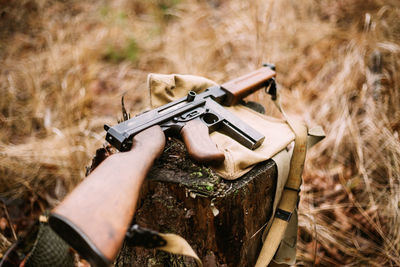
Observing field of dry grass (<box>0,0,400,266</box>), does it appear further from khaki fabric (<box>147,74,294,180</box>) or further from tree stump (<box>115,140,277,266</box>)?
tree stump (<box>115,140,277,266</box>)

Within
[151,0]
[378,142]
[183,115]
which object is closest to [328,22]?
[378,142]

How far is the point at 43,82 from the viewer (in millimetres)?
3697

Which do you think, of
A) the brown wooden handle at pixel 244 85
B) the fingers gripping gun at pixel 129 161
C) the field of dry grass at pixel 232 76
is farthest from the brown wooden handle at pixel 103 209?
the brown wooden handle at pixel 244 85

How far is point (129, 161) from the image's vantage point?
120 centimetres

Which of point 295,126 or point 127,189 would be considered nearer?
point 127,189

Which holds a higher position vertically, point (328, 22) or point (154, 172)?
point (328, 22)

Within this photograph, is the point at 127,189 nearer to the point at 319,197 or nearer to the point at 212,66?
the point at 319,197

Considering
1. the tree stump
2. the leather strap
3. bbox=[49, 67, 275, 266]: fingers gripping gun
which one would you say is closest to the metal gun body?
bbox=[49, 67, 275, 266]: fingers gripping gun

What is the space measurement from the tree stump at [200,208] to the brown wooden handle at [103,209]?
0.21 metres

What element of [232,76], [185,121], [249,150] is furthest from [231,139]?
[232,76]

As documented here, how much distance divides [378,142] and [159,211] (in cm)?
225

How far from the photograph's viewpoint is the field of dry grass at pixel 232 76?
2416mm

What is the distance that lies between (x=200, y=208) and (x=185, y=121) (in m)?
0.49

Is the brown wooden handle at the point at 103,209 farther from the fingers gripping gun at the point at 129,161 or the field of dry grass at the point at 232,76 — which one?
the field of dry grass at the point at 232,76
